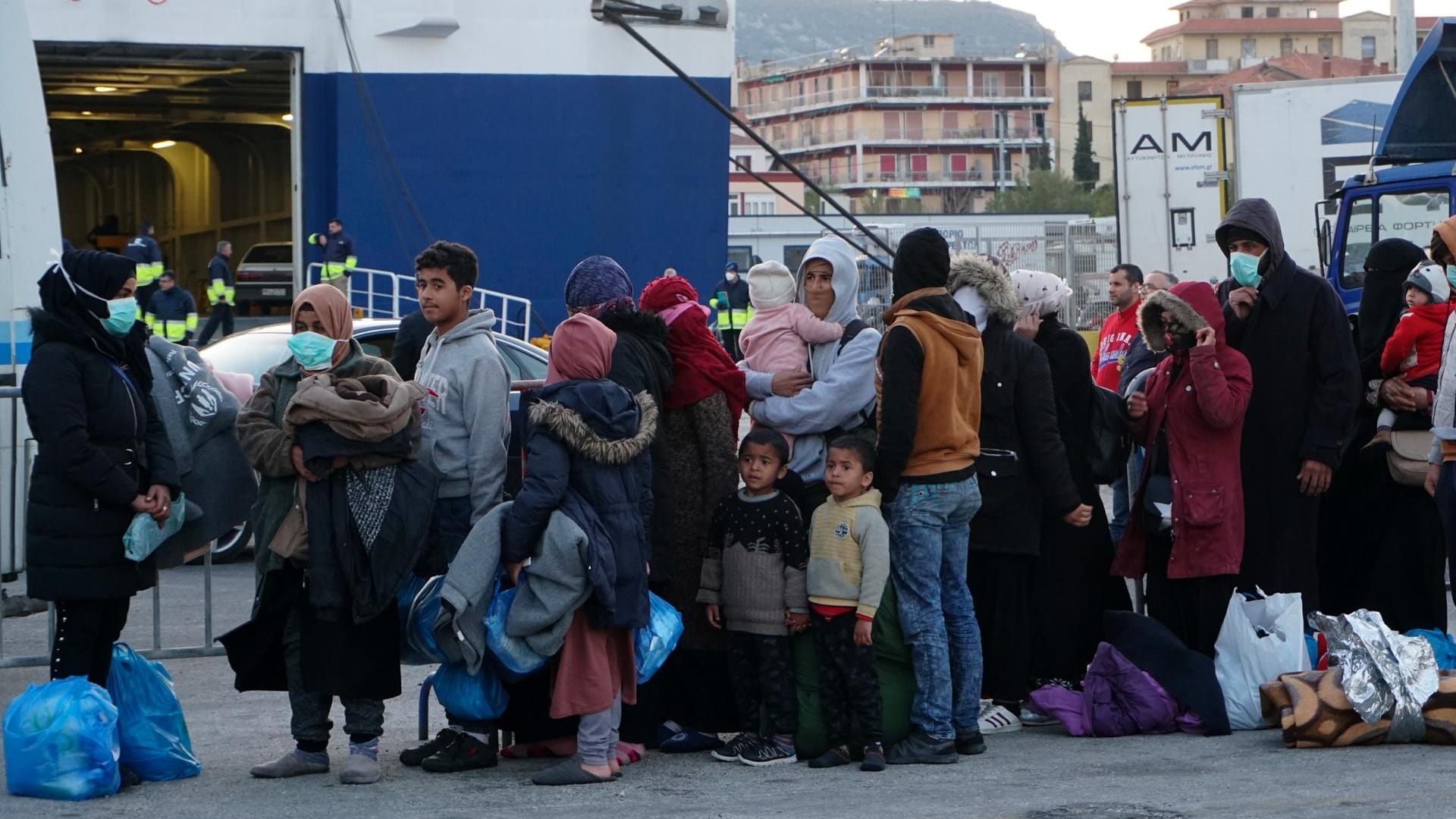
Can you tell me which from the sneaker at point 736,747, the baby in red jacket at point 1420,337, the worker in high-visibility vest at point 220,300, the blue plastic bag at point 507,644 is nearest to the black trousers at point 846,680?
the sneaker at point 736,747

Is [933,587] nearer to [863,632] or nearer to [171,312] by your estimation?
[863,632]

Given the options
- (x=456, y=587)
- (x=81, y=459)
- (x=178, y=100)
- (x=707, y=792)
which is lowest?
(x=707, y=792)

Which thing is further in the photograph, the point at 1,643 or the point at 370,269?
the point at 370,269

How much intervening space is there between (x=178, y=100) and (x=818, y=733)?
1073 inches

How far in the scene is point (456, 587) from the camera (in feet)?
19.5

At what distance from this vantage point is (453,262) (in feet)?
20.9

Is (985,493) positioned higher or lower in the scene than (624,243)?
lower

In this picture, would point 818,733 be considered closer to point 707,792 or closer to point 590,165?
point 707,792

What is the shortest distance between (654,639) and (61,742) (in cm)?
204

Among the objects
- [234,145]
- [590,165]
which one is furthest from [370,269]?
[234,145]

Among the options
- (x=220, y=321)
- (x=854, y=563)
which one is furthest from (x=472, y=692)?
(x=220, y=321)

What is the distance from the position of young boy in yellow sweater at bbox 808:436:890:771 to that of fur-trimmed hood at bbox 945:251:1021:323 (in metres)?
0.91

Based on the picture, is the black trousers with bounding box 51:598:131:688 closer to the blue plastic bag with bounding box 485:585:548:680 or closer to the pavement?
the pavement

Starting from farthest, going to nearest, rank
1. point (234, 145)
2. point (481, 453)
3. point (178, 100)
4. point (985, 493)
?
1. point (234, 145)
2. point (178, 100)
3. point (985, 493)
4. point (481, 453)
